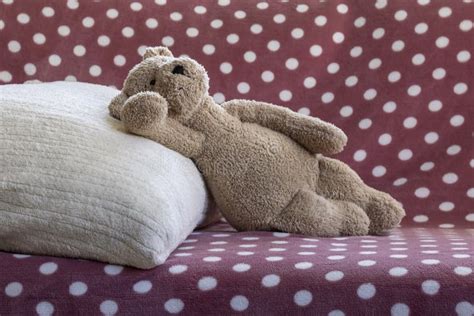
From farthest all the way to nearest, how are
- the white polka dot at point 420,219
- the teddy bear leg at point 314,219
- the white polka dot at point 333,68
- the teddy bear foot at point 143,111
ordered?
the white polka dot at point 333,68, the white polka dot at point 420,219, the teddy bear leg at point 314,219, the teddy bear foot at point 143,111

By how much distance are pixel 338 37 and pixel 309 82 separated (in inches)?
4.3

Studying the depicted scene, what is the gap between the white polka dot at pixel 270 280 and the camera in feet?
3.08

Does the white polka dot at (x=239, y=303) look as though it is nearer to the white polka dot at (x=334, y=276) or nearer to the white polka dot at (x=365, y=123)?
the white polka dot at (x=334, y=276)

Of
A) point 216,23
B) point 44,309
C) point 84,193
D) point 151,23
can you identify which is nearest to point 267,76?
point 216,23

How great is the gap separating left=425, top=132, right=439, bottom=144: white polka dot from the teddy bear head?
484 millimetres

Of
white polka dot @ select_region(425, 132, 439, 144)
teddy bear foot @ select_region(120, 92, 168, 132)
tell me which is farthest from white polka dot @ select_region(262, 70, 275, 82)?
teddy bear foot @ select_region(120, 92, 168, 132)

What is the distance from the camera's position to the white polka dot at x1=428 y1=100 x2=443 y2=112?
147 cm

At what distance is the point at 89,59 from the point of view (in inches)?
60.8

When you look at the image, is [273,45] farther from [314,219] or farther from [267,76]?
[314,219]

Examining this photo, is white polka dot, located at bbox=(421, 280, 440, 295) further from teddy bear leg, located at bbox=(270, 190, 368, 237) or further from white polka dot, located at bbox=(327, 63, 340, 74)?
white polka dot, located at bbox=(327, 63, 340, 74)

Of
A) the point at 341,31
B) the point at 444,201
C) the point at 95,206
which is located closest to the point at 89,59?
the point at 341,31

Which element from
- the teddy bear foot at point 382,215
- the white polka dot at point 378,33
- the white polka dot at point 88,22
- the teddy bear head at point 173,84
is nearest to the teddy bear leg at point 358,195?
the teddy bear foot at point 382,215

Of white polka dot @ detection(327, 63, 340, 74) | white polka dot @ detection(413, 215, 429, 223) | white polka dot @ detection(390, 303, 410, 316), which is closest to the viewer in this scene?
white polka dot @ detection(390, 303, 410, 316)

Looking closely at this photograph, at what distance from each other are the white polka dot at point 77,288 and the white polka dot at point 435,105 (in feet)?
2.61
